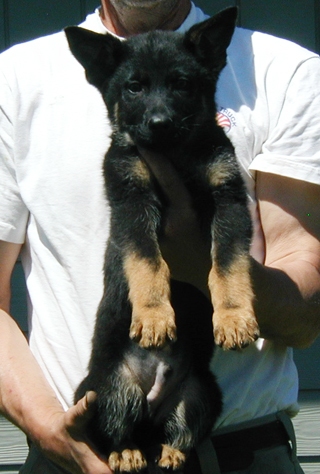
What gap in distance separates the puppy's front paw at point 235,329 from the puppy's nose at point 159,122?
0.63 metres

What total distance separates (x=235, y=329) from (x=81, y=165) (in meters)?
0.88

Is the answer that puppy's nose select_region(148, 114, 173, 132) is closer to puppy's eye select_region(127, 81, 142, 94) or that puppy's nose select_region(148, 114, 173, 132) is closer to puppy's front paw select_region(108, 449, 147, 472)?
puppy's eye select_region(127, 81, 142, 94)

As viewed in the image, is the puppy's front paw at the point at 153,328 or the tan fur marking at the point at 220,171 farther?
the tan fur marking at the point at 220,171

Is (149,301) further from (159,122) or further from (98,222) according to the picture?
(159,122)

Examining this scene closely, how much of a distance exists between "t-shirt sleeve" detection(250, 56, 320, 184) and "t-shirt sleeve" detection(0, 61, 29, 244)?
0.88m

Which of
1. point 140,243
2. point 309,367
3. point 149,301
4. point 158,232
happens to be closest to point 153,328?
point 149,301

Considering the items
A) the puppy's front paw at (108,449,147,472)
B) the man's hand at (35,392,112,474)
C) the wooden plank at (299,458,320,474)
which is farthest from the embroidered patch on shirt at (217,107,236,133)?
the wooden plank at (299,458,320,474)

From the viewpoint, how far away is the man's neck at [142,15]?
293cm

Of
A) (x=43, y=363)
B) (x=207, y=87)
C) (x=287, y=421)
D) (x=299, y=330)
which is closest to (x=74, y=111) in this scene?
(x=207, y=87)

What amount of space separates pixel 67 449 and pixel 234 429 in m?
0.56

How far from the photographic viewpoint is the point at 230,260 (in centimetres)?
246

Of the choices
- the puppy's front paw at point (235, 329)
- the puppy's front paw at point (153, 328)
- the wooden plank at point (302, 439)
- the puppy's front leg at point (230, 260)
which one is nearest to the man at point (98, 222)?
the puppy's front leg at point (230, 260)

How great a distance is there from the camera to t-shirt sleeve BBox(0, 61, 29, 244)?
2.78 m

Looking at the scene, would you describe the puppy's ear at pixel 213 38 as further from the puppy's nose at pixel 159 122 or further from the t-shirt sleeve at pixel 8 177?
the t-shirt sleeve at pixel 8 177
